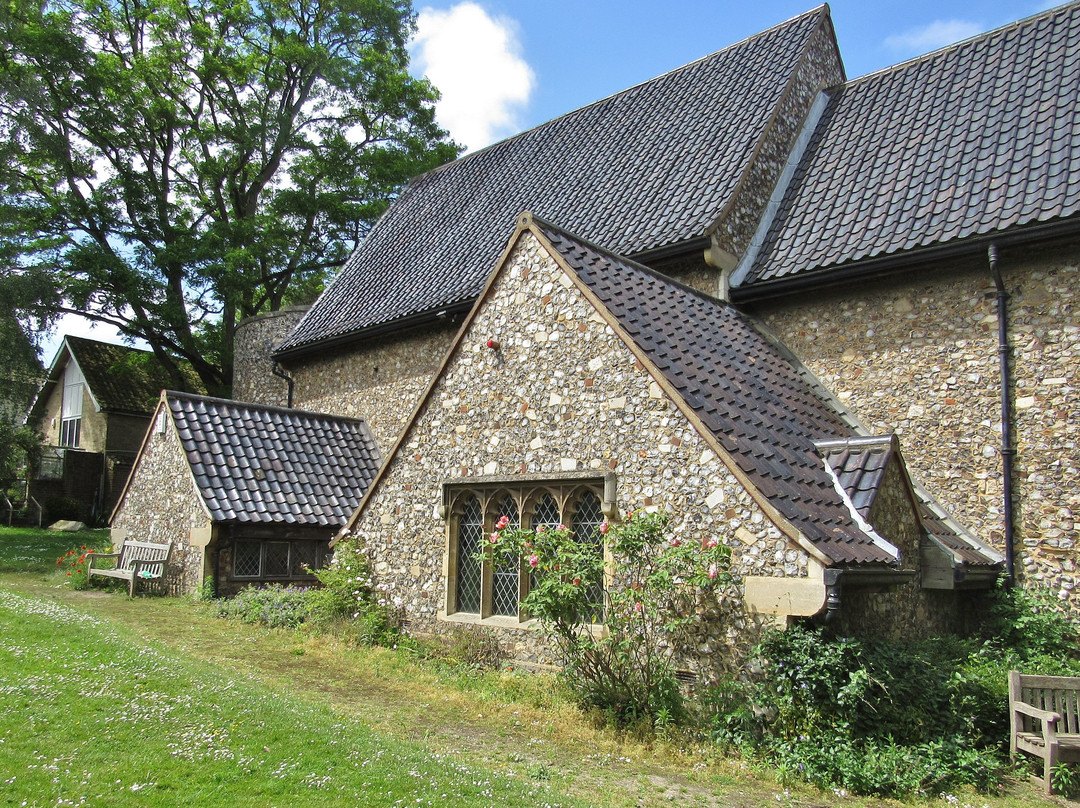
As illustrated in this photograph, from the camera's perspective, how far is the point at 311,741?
6.55 meters

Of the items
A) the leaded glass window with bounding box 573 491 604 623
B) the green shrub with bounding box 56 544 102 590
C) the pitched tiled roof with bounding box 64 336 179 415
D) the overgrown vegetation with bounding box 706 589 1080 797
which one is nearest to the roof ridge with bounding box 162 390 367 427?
the green shrub with bounding box 56 544 102 590

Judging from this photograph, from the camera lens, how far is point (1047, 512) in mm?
10227

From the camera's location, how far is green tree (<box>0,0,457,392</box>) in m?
27.1

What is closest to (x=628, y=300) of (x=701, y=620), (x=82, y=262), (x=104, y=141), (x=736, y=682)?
(x=701, y=620)

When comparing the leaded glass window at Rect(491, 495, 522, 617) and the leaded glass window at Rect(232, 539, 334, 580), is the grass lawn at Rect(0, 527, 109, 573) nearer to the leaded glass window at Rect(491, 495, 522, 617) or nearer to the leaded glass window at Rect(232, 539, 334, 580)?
the leaded glass window at Rect(232, 539, 334, 580)

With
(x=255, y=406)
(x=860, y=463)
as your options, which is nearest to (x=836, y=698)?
(x=860, y=463)

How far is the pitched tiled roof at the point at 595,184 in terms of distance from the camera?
15016 millimetres

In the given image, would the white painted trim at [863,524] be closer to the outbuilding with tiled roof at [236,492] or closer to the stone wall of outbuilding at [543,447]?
the stone wall of outbuilding at [543,447]

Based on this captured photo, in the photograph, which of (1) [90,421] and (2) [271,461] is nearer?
(2) [271,461]

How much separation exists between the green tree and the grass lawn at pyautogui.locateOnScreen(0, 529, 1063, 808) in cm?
2062

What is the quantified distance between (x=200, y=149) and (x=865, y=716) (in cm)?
3163

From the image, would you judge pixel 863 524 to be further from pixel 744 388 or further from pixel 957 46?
pixel 957 46

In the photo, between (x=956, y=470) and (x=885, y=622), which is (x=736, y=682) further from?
(x=956, y=470)

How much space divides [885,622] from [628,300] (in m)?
4.52
